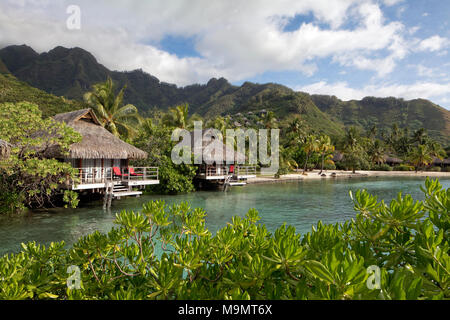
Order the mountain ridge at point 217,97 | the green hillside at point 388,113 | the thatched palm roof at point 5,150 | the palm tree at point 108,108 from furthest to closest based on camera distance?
the green hillside at point 388,113, the mountain ridge at point 217,97, the palm tree at point 108,108, the thatched palm roof at point 5,150

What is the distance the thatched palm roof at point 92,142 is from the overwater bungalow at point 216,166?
17.3 ft

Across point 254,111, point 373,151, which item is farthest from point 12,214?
point 254,111

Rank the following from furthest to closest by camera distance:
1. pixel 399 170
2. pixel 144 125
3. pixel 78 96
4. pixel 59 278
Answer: pixel 78 96 < pixel 399 170 < pixel 144 125 < pixel 59 278

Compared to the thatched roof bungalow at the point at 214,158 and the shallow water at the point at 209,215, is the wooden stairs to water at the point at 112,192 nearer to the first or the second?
the shallow water at the point at 209,215

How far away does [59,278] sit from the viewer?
1766 millimetres

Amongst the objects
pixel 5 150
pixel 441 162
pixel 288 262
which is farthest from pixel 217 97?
pixel 288 262

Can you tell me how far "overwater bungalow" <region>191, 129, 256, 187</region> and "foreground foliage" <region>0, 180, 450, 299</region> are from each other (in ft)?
51.1

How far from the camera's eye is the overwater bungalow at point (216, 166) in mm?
18203

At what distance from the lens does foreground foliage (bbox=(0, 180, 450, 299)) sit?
1.05 metres

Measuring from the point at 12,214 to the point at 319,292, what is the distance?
12607 mm

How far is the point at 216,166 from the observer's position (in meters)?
19.7

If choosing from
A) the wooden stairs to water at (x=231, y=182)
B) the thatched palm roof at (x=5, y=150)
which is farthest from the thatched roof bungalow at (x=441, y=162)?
the thatched palm roof at (x=5, y=150)
